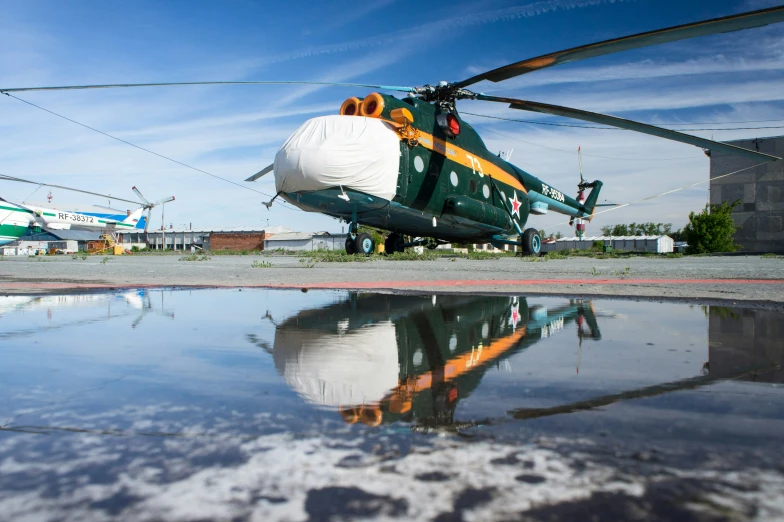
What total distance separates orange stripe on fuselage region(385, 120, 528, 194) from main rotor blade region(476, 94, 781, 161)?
2.17m

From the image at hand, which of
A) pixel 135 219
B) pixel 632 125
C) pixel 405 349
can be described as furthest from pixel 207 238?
pixel 405 349

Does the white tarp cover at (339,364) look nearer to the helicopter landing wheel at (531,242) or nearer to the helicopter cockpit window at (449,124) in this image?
the helicopter cockpit window at (449,124)

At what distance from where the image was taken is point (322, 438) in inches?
54.3

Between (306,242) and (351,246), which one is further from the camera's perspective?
(306,242)

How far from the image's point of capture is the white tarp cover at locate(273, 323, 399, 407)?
1.83 m

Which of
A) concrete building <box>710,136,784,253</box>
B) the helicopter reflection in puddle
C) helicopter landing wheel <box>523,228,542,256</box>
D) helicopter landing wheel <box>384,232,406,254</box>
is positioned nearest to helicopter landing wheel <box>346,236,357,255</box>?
helicopter landing wheel <box>384,232,406,254</box>

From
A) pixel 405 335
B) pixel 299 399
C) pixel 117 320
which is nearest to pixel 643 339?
pixel 405 335

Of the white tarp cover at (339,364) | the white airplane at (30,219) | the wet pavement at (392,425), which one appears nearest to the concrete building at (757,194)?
the wet pavement at (392,425)

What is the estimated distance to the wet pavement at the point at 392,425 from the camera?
3.47 ft

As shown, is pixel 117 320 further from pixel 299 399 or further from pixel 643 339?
pixel 643 339

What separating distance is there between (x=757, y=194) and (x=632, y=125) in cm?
3800

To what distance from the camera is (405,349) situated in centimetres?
268

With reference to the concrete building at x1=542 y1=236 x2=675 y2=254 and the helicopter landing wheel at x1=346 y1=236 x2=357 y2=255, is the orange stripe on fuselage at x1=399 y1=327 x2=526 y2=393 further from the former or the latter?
the concrete building at x1=542 y1=236 x2=675 y2=254

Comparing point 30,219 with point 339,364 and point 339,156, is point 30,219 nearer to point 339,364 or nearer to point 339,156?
point 339,156
